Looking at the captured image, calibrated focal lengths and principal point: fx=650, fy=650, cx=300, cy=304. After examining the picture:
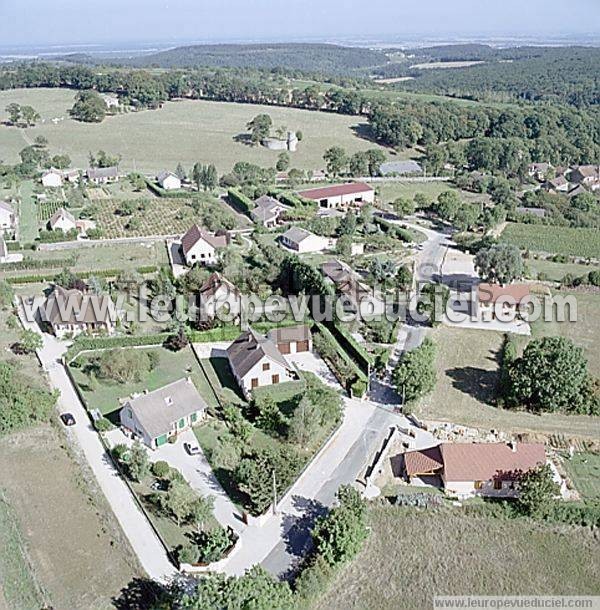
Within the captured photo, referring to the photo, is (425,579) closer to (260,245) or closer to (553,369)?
(553,369)

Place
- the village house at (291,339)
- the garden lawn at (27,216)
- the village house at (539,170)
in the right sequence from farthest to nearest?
the village house at (539,170) → the garden lawn at (27,216) → the village house at (291,339)

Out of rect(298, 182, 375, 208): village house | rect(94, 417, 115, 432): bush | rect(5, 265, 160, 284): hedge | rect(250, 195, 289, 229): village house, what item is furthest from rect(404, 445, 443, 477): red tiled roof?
rect(298, 182, 375, 208): village house

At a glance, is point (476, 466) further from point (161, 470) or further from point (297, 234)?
point (297, 234)

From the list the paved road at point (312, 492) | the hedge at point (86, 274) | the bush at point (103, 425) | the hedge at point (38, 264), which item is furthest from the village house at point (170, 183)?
the paved road at point (312, 492)

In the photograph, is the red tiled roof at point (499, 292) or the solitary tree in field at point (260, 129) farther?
the solitary tree in field at point (260, 129)

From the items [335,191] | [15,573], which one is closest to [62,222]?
[335,191]

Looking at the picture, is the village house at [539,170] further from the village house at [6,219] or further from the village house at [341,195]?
the village house at [6,219]
